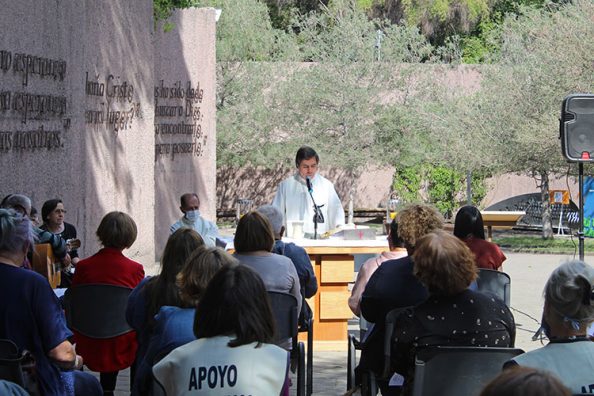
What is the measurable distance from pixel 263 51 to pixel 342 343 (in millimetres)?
23874

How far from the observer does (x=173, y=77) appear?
19234 mm

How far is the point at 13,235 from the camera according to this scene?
5.25 metres

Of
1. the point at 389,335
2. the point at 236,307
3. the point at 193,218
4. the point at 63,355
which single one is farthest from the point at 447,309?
the point at 193,218

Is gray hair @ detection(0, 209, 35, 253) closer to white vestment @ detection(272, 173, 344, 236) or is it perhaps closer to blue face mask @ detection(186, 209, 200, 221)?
blue face mask @ detection(186, 209, 200, 221)

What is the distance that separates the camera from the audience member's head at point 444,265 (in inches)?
218

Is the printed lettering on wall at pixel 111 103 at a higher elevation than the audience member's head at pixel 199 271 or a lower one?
higher

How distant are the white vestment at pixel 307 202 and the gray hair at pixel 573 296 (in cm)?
747

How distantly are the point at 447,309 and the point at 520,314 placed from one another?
9.03 m

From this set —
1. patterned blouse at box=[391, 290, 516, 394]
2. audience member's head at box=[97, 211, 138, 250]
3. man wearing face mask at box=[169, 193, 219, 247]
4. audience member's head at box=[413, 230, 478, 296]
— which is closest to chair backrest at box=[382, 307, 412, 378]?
patterned blouse at box=[391, 290, 516, 394]

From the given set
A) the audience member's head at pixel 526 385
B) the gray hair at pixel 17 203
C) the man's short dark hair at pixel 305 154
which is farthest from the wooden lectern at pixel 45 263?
the audience member's head at pixel 526 385

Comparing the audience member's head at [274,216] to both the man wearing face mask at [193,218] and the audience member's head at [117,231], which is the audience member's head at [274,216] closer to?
the audience member's head at [117,231]

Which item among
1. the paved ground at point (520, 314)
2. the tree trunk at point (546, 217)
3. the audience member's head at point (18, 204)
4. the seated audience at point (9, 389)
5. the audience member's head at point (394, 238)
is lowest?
the paved ground at point (520, 314)

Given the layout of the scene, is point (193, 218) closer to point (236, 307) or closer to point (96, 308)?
point (96, 308)

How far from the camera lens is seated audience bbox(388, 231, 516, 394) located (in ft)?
18.2
